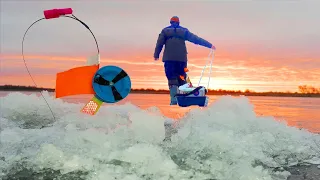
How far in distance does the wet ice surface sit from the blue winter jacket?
2.11 meters

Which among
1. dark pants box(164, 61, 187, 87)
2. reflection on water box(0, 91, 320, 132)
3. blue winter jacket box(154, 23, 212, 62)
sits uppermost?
blue winter jacket box(154, 23, 212, 62)

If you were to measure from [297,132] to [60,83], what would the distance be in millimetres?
3400

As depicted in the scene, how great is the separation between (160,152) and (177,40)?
12.7 feet

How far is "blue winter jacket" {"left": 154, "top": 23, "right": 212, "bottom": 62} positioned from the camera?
7105mm

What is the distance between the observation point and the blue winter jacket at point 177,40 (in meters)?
7.11

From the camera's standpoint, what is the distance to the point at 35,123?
603 cm

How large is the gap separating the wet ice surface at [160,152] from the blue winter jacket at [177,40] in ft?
6.94

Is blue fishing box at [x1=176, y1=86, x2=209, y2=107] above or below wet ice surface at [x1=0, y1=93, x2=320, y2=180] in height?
above

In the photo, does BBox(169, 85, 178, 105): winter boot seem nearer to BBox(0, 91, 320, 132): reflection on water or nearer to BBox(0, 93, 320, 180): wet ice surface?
BBox(0, 91, 320, 132): reflection on water

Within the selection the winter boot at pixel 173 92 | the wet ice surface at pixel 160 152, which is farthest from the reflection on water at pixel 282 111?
the wet ice surface at pixel 160 152

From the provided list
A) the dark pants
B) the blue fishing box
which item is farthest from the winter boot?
the blue fishing box

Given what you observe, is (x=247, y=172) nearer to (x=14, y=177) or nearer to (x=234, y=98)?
(x=14, y=177)

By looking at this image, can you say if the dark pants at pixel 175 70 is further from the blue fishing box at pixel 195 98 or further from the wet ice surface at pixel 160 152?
the wet ice surface at pixel 160 152

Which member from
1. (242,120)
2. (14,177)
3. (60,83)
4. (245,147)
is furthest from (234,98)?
(14,177)
